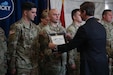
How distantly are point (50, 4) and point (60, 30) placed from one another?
5.47 feet

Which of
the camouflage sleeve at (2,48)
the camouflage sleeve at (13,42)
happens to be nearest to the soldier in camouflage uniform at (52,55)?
the camouflage sleeve at (13,42)

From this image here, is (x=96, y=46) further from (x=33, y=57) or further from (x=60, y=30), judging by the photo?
(x=33, y=57)

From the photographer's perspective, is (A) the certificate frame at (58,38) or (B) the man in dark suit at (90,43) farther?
(A) the certificate frame at (58,38)

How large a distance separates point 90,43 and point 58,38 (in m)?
0.53

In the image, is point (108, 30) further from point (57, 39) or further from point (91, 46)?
point (91, 46)

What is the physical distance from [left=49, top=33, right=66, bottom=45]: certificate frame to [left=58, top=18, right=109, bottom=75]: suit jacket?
0.80 feet

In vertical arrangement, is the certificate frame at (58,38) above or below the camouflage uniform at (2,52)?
above

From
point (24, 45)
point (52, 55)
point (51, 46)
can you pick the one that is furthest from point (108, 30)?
point (24, 45)

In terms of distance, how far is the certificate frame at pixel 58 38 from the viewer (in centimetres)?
332

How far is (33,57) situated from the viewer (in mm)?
3523

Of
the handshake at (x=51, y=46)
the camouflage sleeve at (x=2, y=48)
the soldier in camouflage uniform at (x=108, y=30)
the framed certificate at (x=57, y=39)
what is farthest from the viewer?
the soldier in camouflage uniform at (x=108, y=30)

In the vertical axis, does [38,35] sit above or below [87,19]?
below

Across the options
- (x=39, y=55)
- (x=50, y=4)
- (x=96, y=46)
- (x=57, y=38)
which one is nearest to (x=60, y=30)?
(x=57, y=38)

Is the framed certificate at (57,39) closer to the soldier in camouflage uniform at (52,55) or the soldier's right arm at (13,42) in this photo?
the soldier in camouflage uniform at (52,55)
